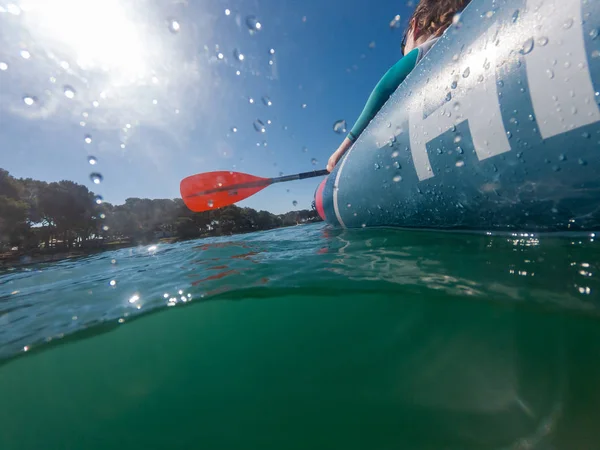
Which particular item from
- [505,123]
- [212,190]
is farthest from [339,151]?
[212,190]

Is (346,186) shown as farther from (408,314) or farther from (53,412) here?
(53,412)

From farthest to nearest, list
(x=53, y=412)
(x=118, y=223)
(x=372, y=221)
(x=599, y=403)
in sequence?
(x=118, y=223)
(x=372, y=221)
(x=53, y=412)
(x=599, y=403)

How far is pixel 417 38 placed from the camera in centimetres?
308

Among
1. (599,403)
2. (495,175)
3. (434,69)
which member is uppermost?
(434,69)

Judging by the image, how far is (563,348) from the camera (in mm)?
774

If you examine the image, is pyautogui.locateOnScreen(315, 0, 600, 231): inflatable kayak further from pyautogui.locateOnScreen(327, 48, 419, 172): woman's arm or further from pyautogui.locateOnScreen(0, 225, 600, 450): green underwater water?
pyautogui.locateOnScreen(327, 48, 419, 172): woman's arm

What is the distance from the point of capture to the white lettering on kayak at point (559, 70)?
1.12 meters

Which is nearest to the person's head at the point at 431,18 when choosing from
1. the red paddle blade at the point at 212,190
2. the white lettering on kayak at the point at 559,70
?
the white lettering on kayak at the point at 559,70

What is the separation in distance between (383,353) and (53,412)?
1.22 metres

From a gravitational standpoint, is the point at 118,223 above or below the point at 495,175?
above

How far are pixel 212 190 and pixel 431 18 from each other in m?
4.51

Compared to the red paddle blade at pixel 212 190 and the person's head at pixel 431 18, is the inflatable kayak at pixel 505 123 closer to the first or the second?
the person's head at pixel 431 18

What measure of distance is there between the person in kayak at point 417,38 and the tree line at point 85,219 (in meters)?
7.69

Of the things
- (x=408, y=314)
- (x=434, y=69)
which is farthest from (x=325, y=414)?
(x=434, y=69)
